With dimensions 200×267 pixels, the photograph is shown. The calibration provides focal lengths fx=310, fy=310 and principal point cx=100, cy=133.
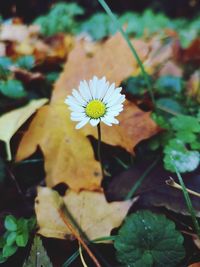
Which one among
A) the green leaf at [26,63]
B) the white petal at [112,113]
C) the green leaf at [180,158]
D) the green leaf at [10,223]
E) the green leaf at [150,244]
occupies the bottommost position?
the green leaf at [150,244]

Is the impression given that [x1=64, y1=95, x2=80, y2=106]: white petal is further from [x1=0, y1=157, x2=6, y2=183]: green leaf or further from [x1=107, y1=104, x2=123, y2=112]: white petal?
[x1=0, y1=157, x2=6, y2=183]: green leaf

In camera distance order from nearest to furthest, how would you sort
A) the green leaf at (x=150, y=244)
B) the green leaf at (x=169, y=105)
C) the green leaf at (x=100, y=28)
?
the green leaf at (x=150, y=244) < the green leaf at (x=169, y=105) < the green leaf at (x=100, y=28)

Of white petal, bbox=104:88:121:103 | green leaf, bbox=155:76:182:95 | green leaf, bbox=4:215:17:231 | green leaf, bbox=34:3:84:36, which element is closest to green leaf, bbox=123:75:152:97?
green leaf, bbox=155:76:182:95

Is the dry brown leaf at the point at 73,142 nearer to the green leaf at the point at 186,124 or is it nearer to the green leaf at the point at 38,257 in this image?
the green leaf at the point at 186,124

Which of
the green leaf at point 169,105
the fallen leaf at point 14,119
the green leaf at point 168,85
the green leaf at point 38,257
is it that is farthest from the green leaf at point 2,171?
the green leaf at point 168,85

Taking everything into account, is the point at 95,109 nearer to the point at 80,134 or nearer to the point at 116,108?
the point at 116,108

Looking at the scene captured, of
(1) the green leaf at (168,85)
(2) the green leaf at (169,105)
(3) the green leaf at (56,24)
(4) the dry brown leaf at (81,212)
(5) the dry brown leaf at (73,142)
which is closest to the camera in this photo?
(4) the dry brown leaf at (81,212)

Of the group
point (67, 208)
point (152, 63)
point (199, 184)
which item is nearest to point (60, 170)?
point (67, 208)
